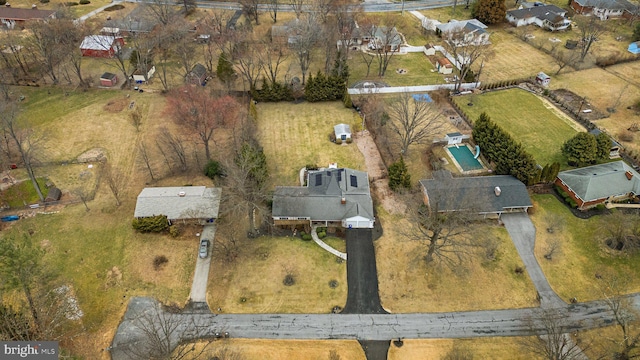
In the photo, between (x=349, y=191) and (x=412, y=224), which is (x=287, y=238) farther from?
(x=412, y=224)

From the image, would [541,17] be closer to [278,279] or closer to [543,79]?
[543,79]

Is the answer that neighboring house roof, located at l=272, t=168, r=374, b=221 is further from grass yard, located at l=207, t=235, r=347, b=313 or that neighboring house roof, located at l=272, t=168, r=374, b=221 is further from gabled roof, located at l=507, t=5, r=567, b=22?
gabled roof, located at l=507, t=5, r=567, b=22

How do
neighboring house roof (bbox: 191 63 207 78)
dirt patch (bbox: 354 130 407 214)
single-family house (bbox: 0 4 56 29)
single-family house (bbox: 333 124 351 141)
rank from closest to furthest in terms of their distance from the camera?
1. dirt patch (bbox: 354 130 407 214)
2. single-family house (bbox: 333 124 351 141)
3. neighboring house roof (bbox: 191 63 207 78)
4. single-family house (bbox: 0 4 56 29)

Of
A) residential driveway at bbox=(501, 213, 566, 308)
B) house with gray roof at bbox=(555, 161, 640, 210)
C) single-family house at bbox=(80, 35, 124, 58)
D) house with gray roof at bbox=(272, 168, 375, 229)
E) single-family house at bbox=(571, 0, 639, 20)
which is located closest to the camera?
residential driveway at bbox=(501, 213, 566, 308)

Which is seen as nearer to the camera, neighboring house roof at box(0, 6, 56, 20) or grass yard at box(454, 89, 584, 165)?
grass yard at box(454, 89, 584, 165)

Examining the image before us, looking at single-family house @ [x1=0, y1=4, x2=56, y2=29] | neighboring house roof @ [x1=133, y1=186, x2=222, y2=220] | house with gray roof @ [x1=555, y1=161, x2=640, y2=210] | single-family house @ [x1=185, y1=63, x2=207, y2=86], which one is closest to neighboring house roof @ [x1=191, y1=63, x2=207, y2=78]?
single-family house @ [x1=185, y1=63, x2=207, y2=86]

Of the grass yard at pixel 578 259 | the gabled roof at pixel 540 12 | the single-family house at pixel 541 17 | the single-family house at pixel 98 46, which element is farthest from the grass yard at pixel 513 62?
the single-family house at pixel 98 46
